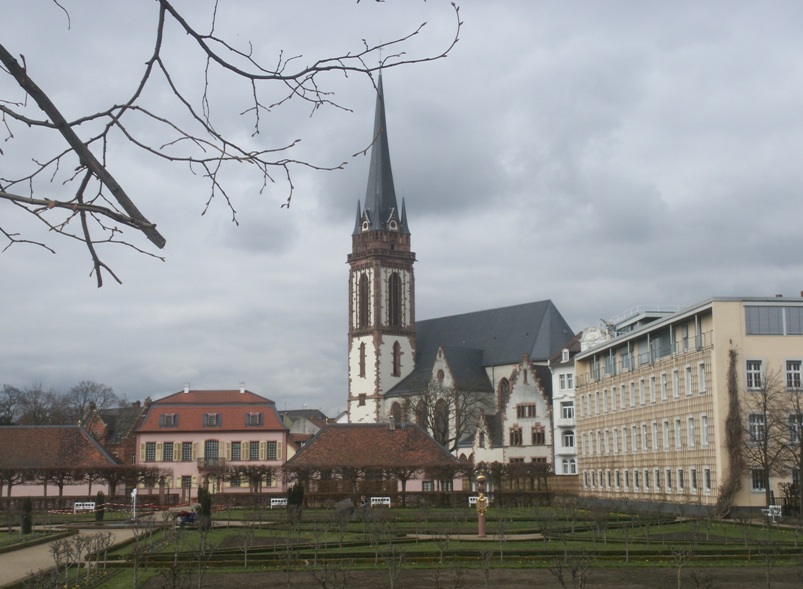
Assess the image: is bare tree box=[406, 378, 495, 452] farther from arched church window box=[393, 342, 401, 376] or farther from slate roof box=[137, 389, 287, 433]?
slate roof box=[137, 389, 287, 433]

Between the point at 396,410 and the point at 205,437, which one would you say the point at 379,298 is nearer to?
the point at 396,410

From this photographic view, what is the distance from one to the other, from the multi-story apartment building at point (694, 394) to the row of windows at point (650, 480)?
0.05 metres

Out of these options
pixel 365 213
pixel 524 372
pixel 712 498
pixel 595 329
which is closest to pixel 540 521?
pixel 712 498

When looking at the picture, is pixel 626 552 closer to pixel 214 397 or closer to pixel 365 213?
pixel 214 397

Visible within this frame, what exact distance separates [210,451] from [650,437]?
34275mm

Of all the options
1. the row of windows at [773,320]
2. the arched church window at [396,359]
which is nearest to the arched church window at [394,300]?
the arched church window at [396,359]

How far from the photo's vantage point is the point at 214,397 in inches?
3285

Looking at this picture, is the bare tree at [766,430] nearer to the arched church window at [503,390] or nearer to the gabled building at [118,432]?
the gabled building at [118,432]

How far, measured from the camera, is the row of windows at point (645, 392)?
5322 cm

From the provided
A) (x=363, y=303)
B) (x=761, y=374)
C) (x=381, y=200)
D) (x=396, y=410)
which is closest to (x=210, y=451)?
(x=396, y=410)

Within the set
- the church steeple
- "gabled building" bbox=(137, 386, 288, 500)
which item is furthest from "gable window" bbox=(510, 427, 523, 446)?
the church steeple

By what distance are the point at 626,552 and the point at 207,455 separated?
2162 inches

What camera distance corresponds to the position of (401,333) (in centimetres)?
12294

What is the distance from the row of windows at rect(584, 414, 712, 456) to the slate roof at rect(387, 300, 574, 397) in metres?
36.8
